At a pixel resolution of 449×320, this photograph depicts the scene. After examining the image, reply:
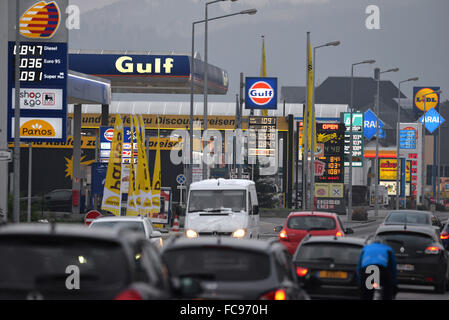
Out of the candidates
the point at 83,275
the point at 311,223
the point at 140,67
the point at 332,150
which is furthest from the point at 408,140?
the point at 83,275

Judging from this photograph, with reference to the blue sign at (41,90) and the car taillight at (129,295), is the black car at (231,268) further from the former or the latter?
the blue sign at (41,90)

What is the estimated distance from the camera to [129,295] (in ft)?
23.7

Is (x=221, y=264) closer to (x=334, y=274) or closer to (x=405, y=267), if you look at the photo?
(x=334, y=274)

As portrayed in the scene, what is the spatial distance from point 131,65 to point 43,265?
205 feet

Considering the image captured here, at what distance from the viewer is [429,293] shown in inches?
812

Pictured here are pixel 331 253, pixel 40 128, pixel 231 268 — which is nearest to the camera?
pixel 231 268

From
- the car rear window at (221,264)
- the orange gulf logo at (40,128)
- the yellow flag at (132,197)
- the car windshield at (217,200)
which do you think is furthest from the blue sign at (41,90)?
the car rear window at (221,264)

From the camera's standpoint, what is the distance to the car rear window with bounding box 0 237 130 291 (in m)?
7.41

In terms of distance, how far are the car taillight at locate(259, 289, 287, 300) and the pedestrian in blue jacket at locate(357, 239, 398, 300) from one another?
3.62 m

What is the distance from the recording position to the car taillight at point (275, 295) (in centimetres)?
978

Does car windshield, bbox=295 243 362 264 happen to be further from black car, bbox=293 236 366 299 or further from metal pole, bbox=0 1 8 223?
metal pole, bbox=0 1 8 223

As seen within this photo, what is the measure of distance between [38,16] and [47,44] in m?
1.07
